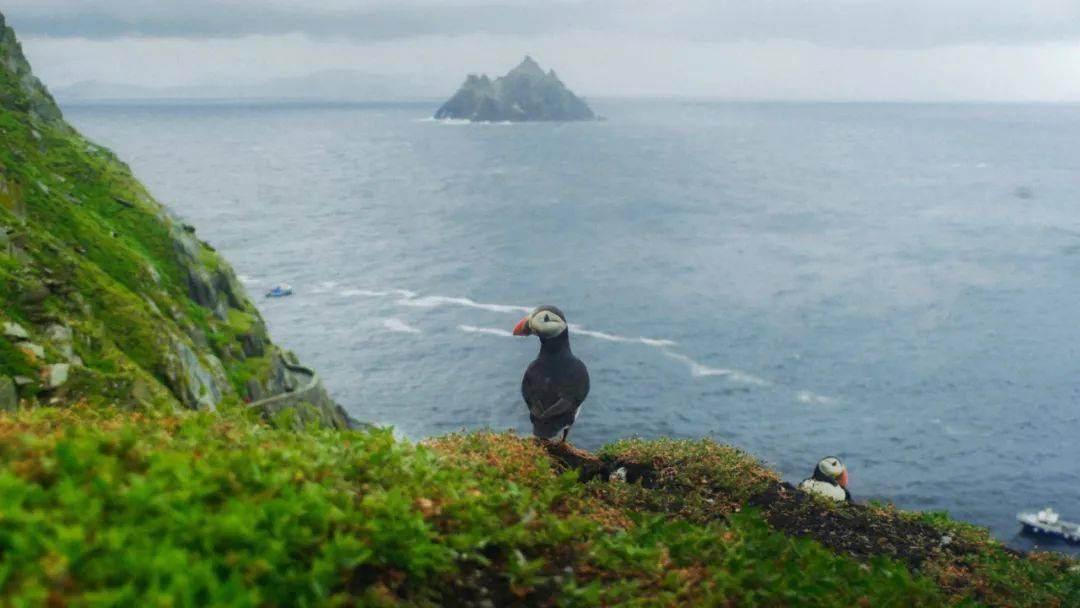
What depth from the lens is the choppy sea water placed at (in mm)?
56156

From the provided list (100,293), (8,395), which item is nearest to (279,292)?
(100,293)

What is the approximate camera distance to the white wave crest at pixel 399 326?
247 feet

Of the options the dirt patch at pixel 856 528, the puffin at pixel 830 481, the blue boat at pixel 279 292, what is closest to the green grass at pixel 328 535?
the dirt patch at pixel 856 528

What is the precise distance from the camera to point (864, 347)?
232 ft

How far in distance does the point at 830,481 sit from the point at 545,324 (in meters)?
6.14

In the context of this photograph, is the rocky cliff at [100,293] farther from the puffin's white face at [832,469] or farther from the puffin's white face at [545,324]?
the puffin's white face at [832,469]

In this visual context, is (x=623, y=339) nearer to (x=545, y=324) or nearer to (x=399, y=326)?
(x=399, y=326)

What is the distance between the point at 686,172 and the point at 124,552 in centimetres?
18025

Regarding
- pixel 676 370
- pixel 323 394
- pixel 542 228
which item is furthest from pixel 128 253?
pixel 542 228

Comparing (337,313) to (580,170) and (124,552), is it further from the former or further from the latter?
(580,170)

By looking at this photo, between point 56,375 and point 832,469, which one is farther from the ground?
point 56,375

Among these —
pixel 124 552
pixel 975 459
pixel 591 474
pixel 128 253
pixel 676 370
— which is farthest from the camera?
pixel 676 370

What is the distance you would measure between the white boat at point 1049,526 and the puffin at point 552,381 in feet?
130

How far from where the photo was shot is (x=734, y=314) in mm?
77938
